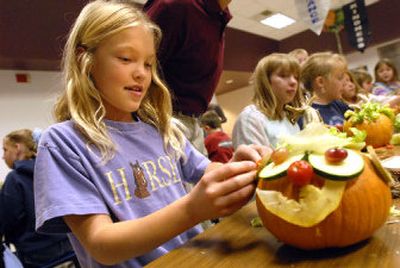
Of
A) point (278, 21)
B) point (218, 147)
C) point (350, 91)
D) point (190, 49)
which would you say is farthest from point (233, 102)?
point (190, 49)

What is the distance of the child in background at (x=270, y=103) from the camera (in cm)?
187

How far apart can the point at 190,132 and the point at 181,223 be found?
2.76 feet

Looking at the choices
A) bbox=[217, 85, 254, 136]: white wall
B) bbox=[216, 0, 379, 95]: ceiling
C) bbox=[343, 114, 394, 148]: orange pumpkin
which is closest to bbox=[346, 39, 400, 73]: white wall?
bbox=[216, 0, 379, 95]: ceiling

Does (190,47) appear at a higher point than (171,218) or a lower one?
higher

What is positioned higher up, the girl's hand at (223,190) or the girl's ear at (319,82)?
the girl's hand at (223,190)

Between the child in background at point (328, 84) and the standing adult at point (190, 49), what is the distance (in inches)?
45.7

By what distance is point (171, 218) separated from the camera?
24.6 inches

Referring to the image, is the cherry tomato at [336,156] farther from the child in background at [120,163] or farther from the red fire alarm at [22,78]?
the red fire alarm at [22,78]

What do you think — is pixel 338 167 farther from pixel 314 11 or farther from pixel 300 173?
pixel 314 11

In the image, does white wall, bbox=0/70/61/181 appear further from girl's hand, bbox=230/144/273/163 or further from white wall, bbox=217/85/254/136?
white wall, bbox=217/85/254/136

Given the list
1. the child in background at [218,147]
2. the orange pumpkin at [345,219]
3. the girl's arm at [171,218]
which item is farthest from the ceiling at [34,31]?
the orange pumpkin at [345,219]

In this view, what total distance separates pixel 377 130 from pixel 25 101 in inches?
133

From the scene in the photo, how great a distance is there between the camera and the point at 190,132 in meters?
1.45

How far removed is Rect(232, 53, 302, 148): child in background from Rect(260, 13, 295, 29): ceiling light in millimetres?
4602
